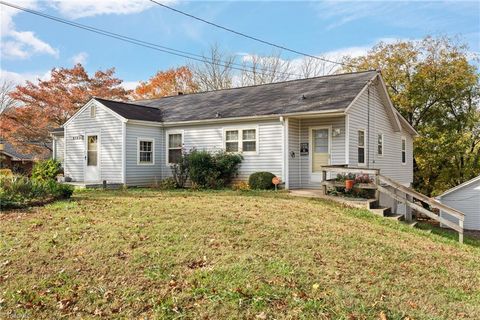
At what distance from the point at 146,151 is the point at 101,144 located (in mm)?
2068

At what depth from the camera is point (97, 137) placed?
17.6 m

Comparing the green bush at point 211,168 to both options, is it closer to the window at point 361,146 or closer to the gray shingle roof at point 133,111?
the gray shingle roof at point 133,111

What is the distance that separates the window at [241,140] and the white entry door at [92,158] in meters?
6.20

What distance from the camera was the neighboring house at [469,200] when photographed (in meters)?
20.2

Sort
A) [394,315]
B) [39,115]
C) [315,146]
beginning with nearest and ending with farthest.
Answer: [394,315] < [315,146] < [39,115]

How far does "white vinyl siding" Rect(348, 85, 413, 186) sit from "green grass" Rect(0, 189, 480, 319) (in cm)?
656

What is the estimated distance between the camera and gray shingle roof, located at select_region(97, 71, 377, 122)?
14.6 metres

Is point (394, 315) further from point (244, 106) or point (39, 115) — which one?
point (39, 115)

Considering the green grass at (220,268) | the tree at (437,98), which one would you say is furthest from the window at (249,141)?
the tree at (437,98)

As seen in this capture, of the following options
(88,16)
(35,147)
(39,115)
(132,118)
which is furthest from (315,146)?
(35,147)

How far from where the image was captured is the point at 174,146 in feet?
58.6

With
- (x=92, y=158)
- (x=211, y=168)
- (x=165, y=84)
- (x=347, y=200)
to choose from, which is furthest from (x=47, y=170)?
(x=165, y=84)

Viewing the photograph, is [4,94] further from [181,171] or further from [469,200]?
[469,200]

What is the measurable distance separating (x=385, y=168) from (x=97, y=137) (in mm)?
13490
